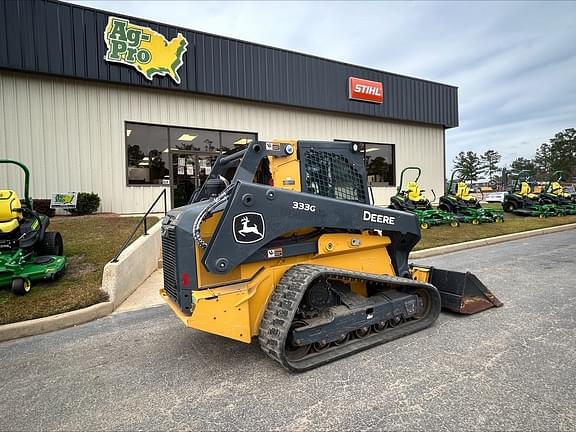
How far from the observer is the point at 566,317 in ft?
13.9

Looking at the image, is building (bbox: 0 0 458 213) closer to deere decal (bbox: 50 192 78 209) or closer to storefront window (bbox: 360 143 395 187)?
deere decal (bbox: 50 192 78 209)

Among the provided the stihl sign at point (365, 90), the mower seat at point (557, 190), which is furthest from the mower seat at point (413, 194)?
the mower seat at point (557, 190)

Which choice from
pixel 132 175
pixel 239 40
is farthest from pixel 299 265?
pixel 239 40

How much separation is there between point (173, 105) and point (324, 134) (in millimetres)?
6966

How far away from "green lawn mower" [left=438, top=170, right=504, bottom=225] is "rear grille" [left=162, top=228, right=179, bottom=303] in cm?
1274

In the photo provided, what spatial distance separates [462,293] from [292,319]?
247 centimetres

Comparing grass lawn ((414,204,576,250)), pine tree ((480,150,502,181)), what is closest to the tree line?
pine tree ((480,150,502,181))

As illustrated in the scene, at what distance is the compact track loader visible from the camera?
10.2 ft

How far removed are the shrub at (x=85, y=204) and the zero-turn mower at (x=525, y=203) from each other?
59.8 feet

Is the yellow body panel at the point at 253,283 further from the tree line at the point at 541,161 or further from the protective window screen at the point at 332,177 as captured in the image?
the tree line at the point at 541,161

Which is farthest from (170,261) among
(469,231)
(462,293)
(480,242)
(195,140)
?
(195,140)

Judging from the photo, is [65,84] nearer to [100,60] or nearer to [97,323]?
[100,60]

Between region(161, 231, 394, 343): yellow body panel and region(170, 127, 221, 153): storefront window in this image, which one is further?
region(170, 127, 221, 153): storefront window

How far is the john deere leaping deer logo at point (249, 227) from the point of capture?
3.09 m
